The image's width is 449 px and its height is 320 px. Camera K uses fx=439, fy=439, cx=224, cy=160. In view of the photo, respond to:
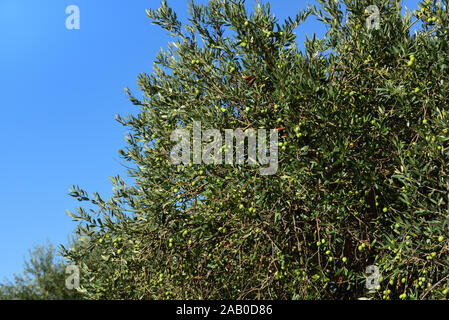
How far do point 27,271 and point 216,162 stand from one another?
19.2 m

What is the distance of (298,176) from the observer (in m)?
6.52

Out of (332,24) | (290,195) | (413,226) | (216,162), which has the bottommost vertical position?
(413,226)

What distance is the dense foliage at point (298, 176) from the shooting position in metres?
6.43

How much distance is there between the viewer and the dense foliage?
6430 mm

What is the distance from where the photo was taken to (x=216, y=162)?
23.5ft

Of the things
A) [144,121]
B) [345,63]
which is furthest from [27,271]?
[345,63]

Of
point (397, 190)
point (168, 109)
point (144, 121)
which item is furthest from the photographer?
point (144, 121)

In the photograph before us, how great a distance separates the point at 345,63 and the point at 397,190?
239 cm

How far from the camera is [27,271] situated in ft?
74.1
